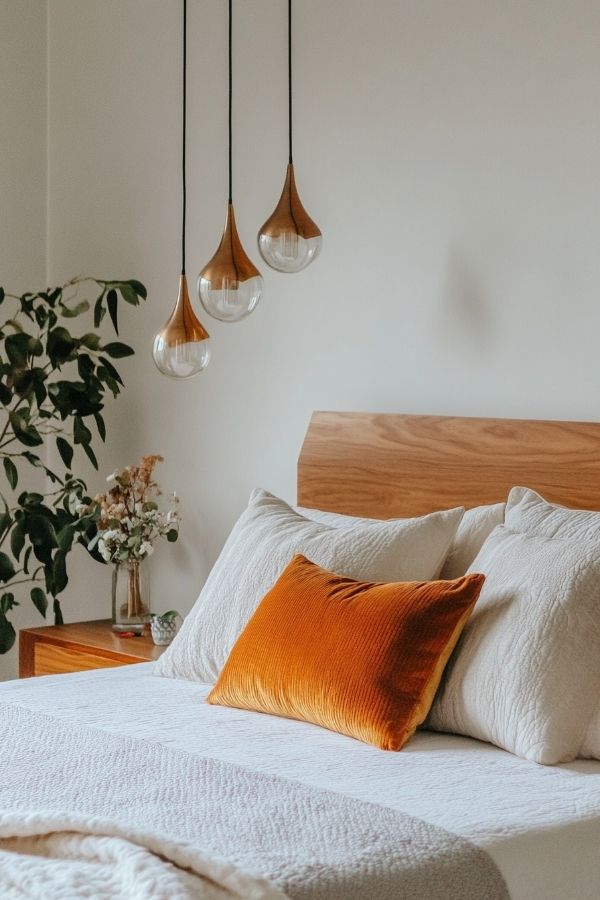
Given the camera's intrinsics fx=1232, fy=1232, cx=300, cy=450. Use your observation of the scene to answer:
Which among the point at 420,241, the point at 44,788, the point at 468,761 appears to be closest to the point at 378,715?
the point at 468,761

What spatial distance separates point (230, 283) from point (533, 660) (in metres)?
1.22

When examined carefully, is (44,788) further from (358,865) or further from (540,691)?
(540,691)

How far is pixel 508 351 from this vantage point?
2.85 meters

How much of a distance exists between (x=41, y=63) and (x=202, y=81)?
0.84m

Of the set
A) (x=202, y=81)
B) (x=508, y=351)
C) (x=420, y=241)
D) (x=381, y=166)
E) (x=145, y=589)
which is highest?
(x=202, y=81)

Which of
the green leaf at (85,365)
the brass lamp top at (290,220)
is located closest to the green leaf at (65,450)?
the green leaf at (85,365)

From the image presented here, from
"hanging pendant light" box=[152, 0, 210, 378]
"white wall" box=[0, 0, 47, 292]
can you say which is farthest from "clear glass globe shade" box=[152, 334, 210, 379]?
"white wall" box=[0, 0, 47, 292]

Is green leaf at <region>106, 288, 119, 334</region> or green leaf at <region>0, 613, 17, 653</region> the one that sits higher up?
green leaf at <region>106, 288, 119, 334</region>

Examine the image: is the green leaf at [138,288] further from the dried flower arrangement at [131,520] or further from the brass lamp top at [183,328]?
the brass lamp top at [183,328]

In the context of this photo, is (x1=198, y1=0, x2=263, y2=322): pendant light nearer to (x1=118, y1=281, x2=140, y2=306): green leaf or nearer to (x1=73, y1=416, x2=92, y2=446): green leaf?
(x1=118, y1=281, x2=140, y2=306): green leaf

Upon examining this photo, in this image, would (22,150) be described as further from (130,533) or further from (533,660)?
(533,660)

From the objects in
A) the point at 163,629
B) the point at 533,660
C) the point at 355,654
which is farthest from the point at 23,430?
the point at 533,660

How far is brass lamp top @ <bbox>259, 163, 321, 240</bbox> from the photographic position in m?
2.87

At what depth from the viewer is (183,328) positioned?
2.89m
